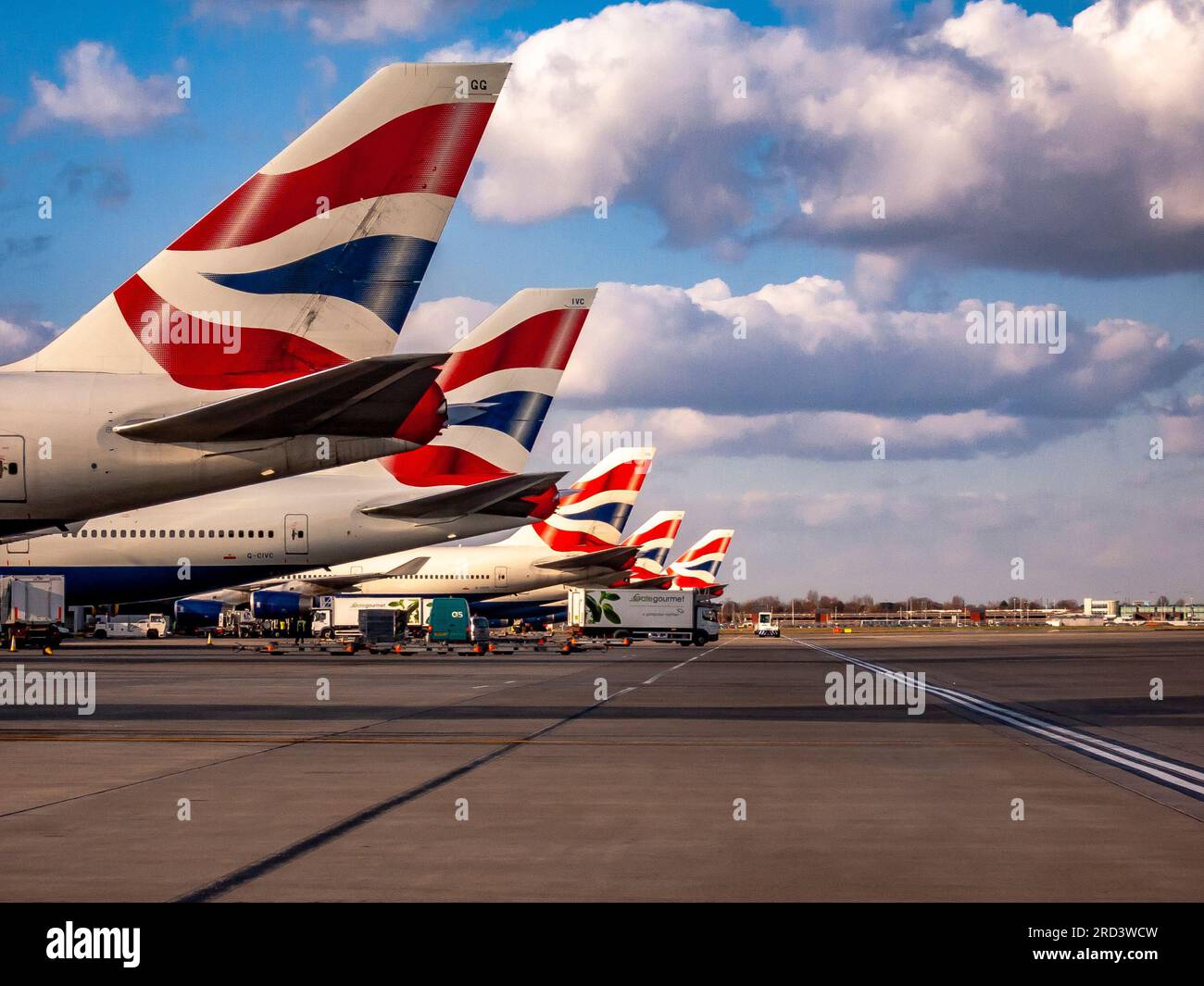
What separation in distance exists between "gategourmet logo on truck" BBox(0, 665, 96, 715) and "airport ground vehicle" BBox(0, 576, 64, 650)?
1195cm

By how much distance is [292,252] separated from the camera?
18656 mm

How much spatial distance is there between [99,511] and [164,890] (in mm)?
11691

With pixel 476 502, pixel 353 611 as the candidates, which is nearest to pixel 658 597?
pixel 353 611

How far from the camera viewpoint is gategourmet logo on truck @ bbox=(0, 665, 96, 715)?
2606cm

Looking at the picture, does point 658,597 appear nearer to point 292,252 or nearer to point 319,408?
point 292,252

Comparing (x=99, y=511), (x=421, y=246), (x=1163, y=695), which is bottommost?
(x=1163, y=695)

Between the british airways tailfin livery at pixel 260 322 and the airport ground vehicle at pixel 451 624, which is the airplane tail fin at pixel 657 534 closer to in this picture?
the airport ground vehicle at pixel 451 624
